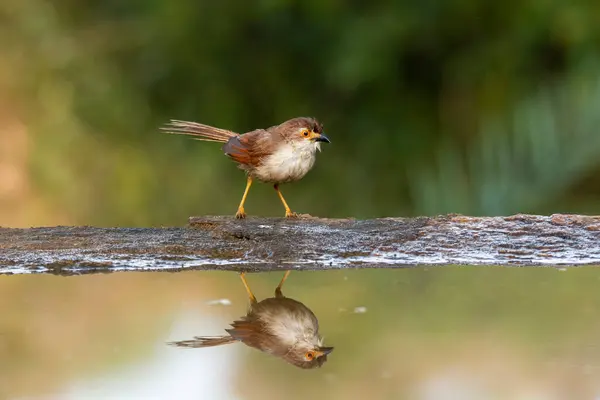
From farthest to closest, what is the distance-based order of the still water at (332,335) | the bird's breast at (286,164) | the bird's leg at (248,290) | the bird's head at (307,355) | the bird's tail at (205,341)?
the bird's breast at (286,164) → the bird's leg at (248,290) → the bird's tail at (205,341) → the bird's head at (307,355) → the still water at (332,335)

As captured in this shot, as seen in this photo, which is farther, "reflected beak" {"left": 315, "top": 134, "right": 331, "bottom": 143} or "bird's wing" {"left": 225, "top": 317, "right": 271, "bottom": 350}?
"reflected beak" {"left": 315, "top": 134, "right": 331, "bottom": 143}

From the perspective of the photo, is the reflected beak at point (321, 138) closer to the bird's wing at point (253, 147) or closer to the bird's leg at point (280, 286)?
the bird's wing at point (253, 147)

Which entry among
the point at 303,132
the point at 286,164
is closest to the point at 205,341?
the point at 286,164

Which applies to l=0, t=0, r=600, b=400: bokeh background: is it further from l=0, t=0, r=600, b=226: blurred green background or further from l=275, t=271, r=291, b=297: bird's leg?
l=275, t=271, r=291, b=297: bird's leg

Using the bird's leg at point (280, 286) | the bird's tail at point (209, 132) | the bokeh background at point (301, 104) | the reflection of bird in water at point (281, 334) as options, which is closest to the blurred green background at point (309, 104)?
the bokeh background at point (301, 104)

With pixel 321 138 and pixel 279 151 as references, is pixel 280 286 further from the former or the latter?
pixel 321 138

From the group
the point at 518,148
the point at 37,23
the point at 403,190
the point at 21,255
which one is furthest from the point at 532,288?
the point at 37,23

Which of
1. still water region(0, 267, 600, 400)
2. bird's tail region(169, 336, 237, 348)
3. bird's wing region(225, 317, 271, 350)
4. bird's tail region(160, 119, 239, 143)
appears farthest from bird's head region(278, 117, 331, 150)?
bird's tail region(169, 336, 237, 348)
